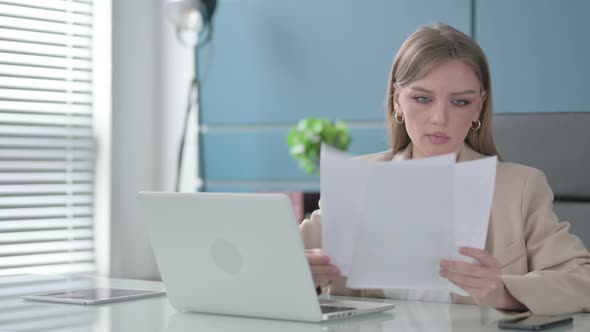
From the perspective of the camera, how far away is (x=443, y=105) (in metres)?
1.78

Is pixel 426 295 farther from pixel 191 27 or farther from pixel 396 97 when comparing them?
pixel 191 27

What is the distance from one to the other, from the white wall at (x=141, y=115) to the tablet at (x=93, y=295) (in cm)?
267

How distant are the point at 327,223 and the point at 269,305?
17cm

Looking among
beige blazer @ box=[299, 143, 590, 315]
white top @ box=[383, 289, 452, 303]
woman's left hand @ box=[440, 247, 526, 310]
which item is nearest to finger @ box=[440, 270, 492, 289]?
woman's left hand @ box=[440, 247, 526, 310]

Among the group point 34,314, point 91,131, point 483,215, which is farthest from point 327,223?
point 91,131

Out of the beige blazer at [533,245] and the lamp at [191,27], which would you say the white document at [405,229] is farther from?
the lamp at [191,27]

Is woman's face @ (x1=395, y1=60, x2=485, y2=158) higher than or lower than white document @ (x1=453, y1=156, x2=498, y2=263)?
higher

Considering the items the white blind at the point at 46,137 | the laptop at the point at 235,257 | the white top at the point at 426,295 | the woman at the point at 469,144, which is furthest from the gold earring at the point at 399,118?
the white blind at the point at 46,137

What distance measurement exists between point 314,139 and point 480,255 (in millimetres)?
2384

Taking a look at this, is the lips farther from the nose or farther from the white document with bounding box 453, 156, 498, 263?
the white document with bounding box 453, 156, 498, 263

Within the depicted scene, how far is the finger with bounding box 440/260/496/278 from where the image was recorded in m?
1.35

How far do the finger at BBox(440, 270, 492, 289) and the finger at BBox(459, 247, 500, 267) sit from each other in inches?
1.1

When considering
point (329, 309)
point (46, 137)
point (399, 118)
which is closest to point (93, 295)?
point (329, 309)

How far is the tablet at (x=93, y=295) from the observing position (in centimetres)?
167
